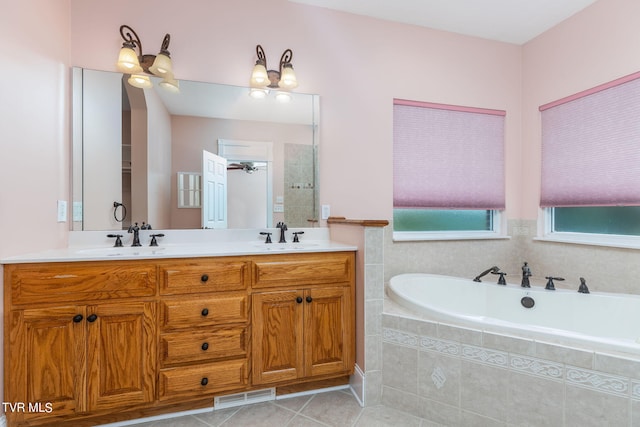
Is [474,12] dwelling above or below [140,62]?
above

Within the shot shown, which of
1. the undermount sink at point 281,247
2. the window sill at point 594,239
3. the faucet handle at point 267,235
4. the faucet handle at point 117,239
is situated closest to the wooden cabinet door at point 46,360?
the faucet handle at point 117,239

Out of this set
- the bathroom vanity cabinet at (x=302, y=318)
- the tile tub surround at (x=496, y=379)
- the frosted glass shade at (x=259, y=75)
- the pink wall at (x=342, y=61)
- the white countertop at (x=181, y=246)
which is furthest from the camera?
the frosted glass shade at (x=259, y=75)

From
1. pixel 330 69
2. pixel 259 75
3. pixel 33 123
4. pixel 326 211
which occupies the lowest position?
pixel 326 211

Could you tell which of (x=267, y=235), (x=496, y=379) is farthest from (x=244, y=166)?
(x=496, y=379)

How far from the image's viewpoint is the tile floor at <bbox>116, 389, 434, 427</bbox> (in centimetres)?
160

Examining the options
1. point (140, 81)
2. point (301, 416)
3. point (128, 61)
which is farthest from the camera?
point (140, 81)

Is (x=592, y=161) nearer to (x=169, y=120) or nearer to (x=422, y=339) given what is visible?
(x=422, y=339)

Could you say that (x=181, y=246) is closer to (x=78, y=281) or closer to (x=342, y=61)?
(x=78, y=281)

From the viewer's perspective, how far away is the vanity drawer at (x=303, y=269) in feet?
5.60

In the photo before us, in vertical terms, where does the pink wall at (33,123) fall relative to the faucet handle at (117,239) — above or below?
above

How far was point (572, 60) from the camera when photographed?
2.37 m

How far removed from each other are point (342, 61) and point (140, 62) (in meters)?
1.44

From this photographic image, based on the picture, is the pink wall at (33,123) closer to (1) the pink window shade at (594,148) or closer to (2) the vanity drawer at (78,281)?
(2) the vanity drawer at (78,281)

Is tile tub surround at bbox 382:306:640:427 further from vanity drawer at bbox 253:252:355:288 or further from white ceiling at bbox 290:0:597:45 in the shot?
white ceiling at bbox 290:0:597:45
